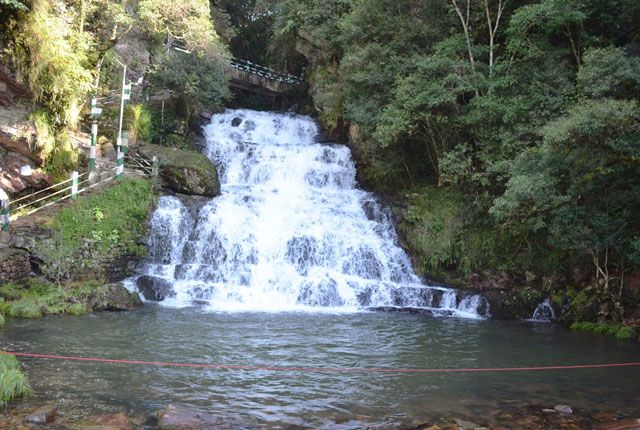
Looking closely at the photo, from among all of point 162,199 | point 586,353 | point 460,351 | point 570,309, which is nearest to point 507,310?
point 570,309

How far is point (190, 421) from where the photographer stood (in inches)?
248

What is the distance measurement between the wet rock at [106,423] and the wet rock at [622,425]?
572 cm

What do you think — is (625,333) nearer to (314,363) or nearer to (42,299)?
(314,363)

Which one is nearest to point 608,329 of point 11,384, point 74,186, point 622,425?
point 622,425

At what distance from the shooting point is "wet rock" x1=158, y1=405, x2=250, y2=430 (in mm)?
6168

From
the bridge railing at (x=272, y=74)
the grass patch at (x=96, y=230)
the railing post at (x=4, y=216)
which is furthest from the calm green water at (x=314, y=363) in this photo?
the bridge railing at (x=272, y=74)

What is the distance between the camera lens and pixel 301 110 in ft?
106

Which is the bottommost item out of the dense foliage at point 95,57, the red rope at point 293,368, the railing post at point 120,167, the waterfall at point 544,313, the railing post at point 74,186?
the red rope at point 293,368

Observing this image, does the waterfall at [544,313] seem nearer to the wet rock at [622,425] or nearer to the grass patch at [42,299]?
the wet rock at [622,425]

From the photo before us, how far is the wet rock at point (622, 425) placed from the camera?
6.56 metres

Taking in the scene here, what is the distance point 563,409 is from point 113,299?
10.5m

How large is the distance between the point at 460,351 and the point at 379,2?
15.2 m

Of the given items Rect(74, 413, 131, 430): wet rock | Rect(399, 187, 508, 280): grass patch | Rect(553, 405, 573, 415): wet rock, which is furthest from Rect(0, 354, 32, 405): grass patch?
Rect(399, 187, 508, 280): grass patch

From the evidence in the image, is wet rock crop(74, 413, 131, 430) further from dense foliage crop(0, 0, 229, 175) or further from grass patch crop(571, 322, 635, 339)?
grass patch crop(571, 322, 635, 339)
